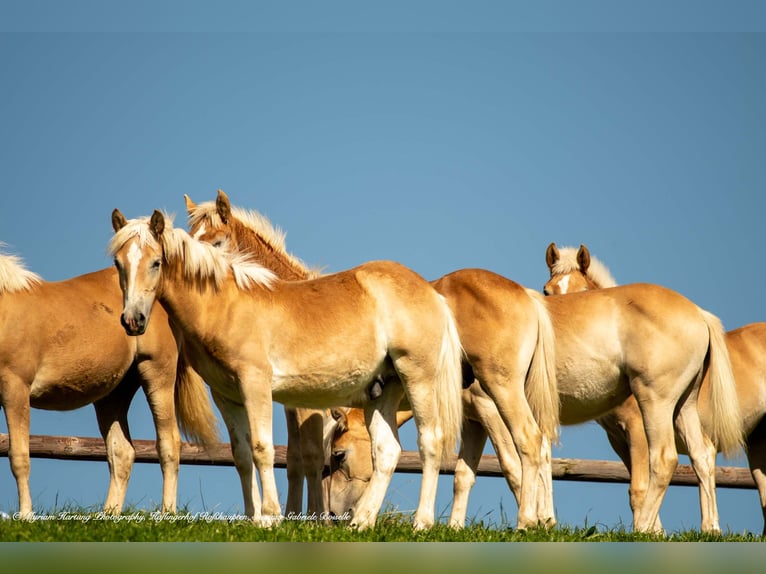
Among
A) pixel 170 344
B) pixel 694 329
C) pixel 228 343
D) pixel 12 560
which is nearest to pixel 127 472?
pixel 170 344

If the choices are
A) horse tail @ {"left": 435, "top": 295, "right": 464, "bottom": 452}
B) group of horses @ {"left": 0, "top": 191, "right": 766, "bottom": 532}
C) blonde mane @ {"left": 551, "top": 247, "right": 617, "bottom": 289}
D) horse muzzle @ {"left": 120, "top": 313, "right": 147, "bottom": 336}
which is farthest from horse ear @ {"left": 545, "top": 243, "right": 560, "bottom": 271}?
horse muzzle @ {"left": 120, "top": 313, "right": 147, "bottom": 336}

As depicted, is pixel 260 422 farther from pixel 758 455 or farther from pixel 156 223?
pixel 758 455

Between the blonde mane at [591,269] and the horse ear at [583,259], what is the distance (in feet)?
0.14

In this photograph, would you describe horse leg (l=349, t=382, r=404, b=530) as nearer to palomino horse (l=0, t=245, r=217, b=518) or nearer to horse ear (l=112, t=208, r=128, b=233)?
palomino horse (l=0, t=245, r=217, b=518)

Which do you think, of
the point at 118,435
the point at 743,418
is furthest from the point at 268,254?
the point at 743,418

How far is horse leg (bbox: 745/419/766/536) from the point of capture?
1247cm

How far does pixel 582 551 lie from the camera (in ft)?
23.3

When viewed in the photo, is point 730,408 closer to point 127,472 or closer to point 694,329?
point 694,329

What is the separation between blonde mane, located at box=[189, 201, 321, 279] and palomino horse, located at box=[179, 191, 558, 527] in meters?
2.01

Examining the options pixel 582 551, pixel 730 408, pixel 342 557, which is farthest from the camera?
pixel 730 408

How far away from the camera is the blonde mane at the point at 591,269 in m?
13.9

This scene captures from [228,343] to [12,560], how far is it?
2.97 meters

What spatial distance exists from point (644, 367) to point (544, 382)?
1091 millimetres

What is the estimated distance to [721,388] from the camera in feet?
35.9
